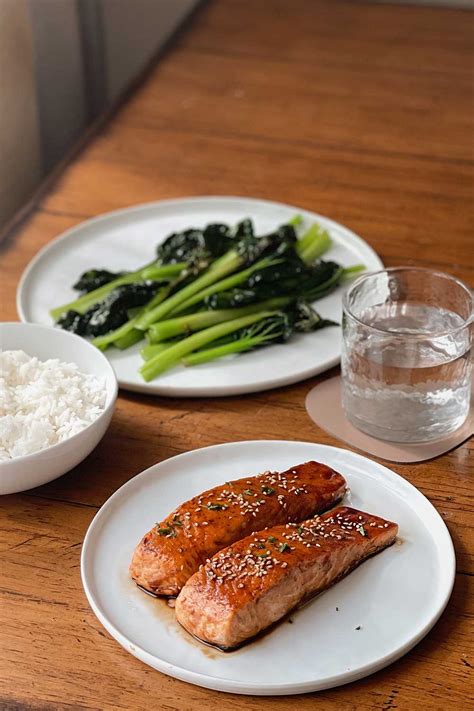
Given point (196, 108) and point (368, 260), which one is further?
point (196, 108)

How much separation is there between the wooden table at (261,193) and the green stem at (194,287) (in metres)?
0.16

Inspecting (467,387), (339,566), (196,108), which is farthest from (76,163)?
(339,566)

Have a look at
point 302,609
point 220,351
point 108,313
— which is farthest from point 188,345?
point 302,609

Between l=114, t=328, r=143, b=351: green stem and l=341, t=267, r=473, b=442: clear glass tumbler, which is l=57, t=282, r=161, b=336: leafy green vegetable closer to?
l=114, t=328, r=143, b=351: green stem

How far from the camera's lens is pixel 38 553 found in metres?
1.25

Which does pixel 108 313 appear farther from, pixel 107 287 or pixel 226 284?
pixel 226 284

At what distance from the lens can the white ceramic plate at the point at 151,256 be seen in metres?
1.56

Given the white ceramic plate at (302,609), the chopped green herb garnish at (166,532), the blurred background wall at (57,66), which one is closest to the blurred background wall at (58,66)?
the blurred background wall at (57,66)

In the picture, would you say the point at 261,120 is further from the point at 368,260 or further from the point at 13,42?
the point at 13,42

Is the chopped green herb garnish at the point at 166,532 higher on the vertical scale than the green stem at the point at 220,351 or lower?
higher

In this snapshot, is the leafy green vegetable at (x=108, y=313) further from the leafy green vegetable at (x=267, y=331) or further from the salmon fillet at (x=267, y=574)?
the salmon fillet at (x=267, y=574)

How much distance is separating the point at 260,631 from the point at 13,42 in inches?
90.9

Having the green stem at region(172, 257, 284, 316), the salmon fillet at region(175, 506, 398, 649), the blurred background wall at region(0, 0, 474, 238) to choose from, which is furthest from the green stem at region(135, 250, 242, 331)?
the blurred background wall at region(0, 0, 474, 238)

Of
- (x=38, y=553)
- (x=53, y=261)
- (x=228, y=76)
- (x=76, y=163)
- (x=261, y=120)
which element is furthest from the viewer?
Answer: (x=228, y=76)
